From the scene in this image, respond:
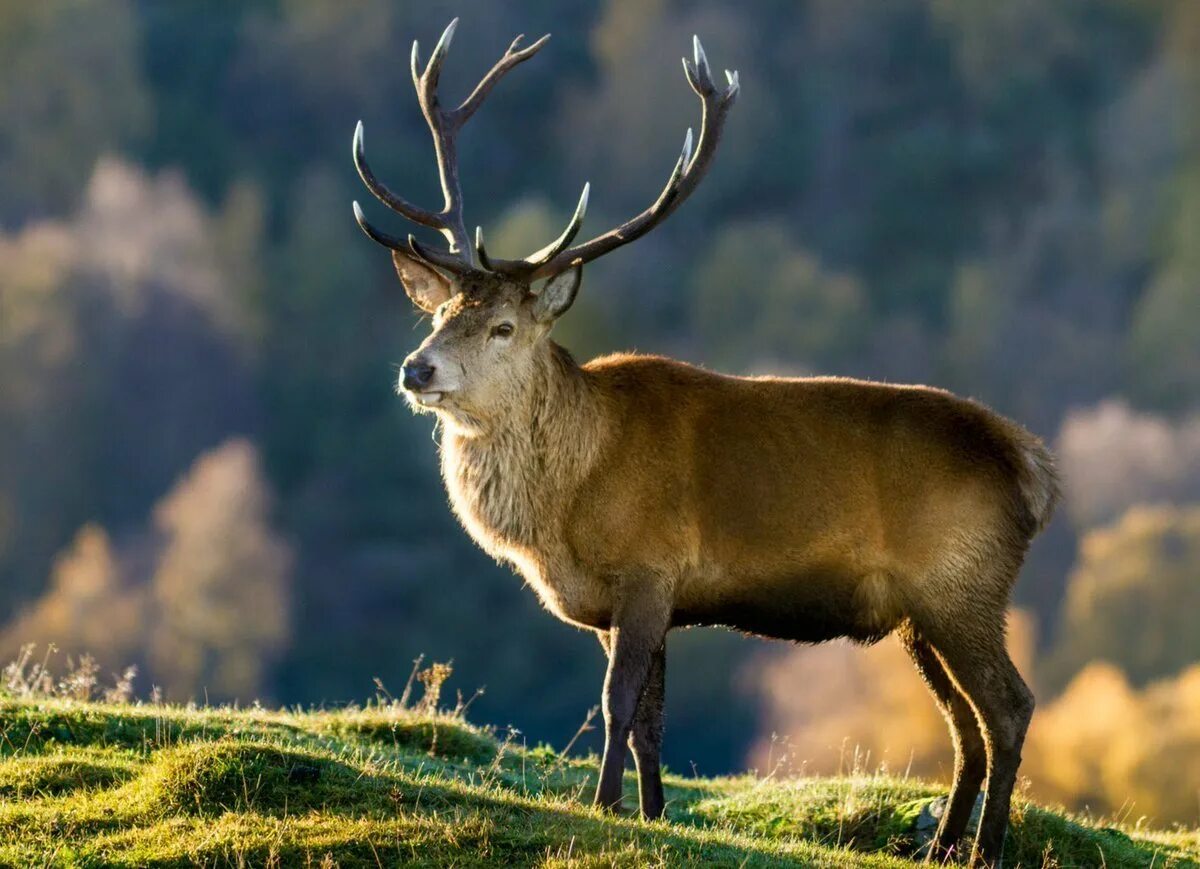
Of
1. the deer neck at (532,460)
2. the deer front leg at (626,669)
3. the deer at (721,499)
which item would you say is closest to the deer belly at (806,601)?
the deer at (721,499)

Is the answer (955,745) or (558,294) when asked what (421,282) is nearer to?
(558,294)

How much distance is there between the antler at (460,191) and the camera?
10797 mm

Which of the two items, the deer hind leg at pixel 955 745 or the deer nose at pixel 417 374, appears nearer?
the deer nose at pixel 417 374

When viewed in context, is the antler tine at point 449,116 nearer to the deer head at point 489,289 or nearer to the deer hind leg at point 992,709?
the deer head at point 489,289

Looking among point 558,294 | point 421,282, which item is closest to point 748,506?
point 558,294

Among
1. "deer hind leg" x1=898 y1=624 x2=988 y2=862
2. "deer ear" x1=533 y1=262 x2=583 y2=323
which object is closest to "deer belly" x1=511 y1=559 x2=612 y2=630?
"deer ear" x1=533 y1=262 x2=583 y2=323

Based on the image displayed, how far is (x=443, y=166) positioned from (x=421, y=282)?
1425 millimetres

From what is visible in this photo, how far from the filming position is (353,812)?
9.55 meters

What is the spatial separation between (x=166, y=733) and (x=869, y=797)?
18.0 feet

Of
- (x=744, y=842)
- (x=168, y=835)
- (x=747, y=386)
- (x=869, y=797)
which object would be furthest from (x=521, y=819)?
(x=869, y=797)

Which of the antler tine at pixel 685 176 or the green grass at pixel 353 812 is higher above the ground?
the antler tine at pixel 685 176

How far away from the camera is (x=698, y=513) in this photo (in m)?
10.6

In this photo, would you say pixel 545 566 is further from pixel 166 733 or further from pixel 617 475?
pixel 166 733

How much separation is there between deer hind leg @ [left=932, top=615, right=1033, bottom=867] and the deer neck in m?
2.68
